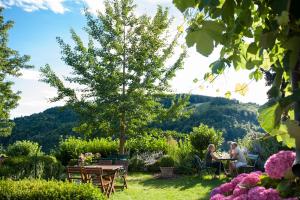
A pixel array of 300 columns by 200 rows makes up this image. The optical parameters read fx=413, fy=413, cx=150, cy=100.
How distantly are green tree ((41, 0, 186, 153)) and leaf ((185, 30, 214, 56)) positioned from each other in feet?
58.6

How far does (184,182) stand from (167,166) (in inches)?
108

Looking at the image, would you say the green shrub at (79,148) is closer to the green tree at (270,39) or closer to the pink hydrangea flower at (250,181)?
the pink hydrangea flower at (250,181)

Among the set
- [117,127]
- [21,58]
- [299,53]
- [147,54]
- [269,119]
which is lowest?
[269,119]

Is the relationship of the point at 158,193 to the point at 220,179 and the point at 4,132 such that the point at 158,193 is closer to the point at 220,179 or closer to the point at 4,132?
the point at 220,179

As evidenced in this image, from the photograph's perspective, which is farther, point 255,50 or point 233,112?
point 233,112

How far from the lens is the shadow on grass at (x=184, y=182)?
1318cm

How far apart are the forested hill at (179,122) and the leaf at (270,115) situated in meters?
49.1

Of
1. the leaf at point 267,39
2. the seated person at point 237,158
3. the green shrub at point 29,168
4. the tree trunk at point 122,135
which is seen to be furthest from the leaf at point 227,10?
the tree trunk at point 122,135

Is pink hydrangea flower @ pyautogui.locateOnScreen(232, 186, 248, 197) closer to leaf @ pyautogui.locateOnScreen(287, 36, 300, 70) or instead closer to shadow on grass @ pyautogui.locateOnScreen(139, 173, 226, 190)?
leaf @ pyautogui.locateOnScreen(287, 36, 300, 70)

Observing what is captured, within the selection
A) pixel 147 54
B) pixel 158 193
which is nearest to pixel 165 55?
pixel 147 54

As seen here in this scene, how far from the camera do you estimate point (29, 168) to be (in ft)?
40.5

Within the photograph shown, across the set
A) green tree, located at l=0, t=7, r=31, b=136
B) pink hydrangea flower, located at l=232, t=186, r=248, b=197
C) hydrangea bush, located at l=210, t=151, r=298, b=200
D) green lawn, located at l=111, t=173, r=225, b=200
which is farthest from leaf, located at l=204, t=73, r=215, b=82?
green tree, located at l=0, t=7, r=31, b=136

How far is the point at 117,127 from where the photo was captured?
19484 mm

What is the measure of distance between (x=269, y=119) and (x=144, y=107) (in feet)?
60.9
